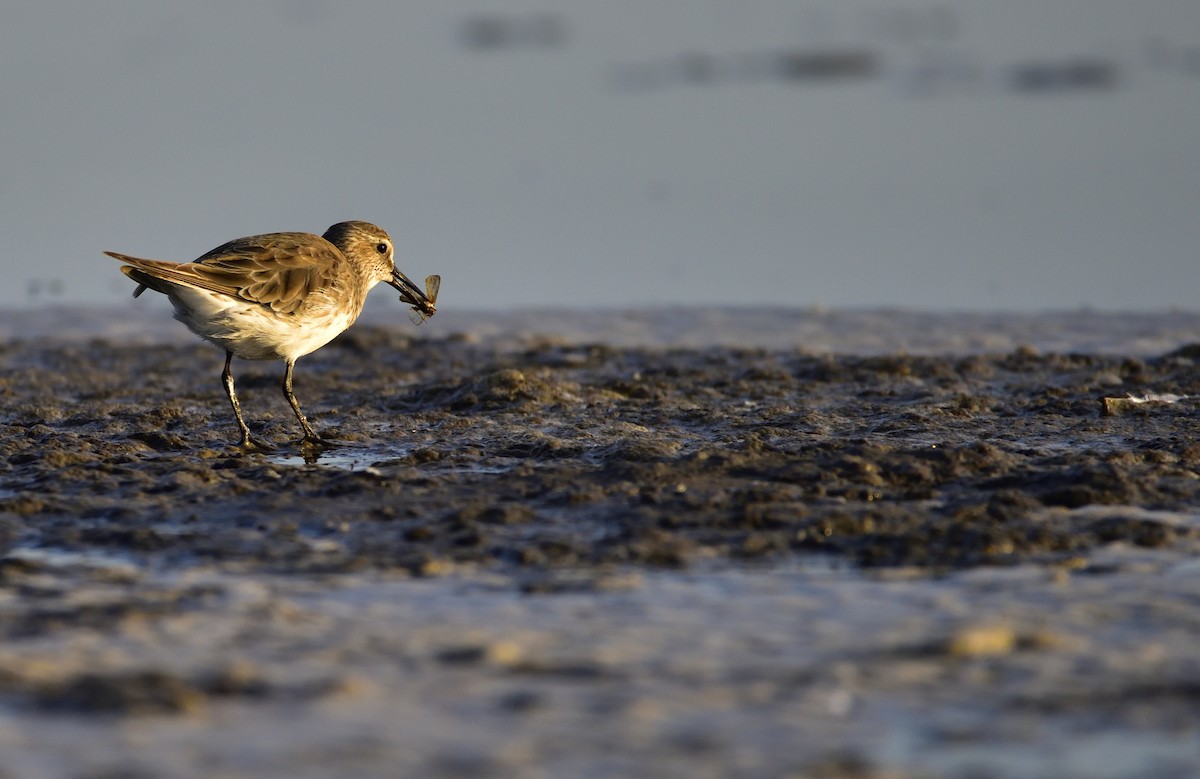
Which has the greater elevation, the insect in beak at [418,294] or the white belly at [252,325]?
the insect in beak at [418,294]

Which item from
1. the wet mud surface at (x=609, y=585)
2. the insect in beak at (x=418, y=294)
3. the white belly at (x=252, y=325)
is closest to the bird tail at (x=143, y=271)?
the white belly at (x=252, y=325)

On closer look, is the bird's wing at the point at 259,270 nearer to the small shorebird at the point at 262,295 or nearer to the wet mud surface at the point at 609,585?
the small shorebird at the point at 262,295

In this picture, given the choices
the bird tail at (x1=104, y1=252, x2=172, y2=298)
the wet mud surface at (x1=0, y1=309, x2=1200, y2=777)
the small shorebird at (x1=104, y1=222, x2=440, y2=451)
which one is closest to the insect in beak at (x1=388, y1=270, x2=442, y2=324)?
the small shorebird at (x1=104, y1=222, x2=440, y2=451)

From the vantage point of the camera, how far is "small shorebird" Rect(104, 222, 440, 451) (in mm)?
7898

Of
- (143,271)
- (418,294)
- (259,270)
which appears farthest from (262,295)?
(418,294)

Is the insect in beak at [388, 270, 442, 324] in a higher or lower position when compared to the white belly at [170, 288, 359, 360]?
higher

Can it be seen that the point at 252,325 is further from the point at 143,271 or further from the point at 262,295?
the point at 143,271

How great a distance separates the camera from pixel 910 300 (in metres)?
13.7

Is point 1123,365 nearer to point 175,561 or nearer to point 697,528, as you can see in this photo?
point 697,528

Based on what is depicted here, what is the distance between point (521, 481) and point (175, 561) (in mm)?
1605

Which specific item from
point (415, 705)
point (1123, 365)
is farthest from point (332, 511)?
point (1123, 365)

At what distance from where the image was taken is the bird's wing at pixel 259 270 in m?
7.78

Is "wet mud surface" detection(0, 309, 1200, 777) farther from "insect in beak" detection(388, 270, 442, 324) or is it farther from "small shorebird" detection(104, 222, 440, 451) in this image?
"insect in beak" detection(388, 270, 442, 324)

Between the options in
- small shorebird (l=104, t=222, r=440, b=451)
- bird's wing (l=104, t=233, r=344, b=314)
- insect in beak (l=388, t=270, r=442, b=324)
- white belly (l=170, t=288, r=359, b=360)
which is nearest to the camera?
bird's wing (l=104, t=233, r=344, b=314)
